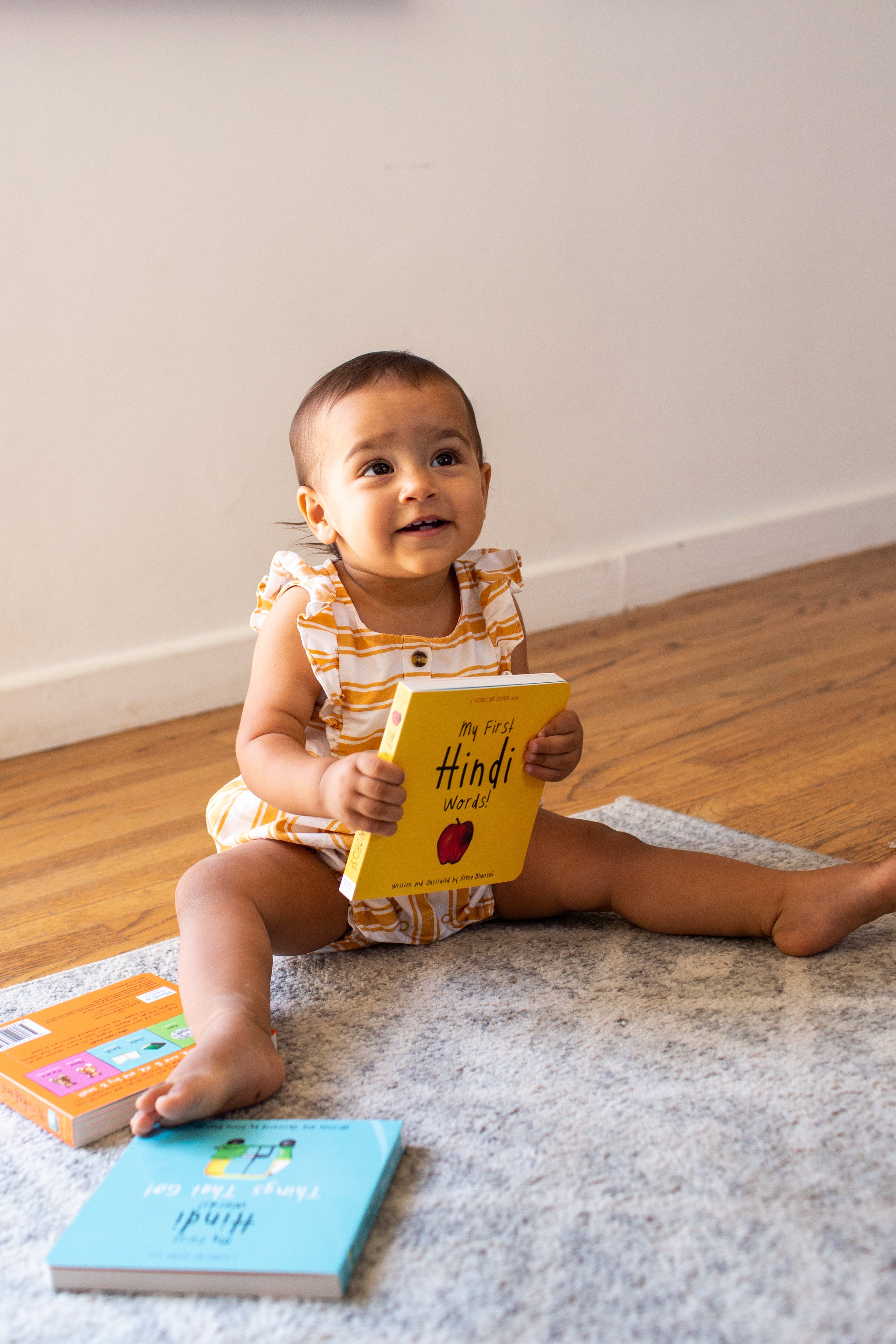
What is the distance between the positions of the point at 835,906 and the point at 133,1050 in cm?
48

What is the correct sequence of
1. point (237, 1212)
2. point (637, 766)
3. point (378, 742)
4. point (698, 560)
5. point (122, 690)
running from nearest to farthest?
point (237, 1212)
point (378, 742)
point (637, 766)
point (122, 690)
point (698, 560)

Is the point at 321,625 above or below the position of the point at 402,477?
below

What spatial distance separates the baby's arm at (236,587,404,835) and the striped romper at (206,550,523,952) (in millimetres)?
16

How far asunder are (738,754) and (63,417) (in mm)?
947

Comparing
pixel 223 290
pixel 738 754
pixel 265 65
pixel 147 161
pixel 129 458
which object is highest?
pixel 265 65

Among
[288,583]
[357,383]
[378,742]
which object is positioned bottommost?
[378,742]

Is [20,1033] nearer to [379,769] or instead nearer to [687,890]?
[379,769]

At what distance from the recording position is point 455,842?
32.4 inches

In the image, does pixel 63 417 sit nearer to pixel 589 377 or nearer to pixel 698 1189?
pixel 589 377

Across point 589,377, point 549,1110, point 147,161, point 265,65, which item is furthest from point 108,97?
point 549,1110

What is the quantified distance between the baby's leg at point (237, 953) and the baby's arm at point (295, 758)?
51 mm

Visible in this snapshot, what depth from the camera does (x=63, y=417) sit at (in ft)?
5.18

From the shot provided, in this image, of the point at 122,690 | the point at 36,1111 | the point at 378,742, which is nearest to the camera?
the point at 36,1111

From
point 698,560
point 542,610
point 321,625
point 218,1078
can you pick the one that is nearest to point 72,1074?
point 218,1078
